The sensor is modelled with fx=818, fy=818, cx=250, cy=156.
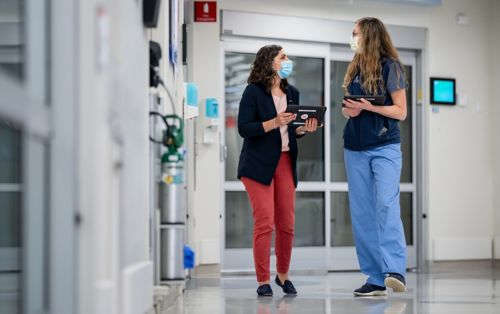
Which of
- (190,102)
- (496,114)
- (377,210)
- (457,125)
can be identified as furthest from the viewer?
(496,114)

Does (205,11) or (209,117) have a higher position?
(205,11)

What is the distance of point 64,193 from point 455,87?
579 centimetres

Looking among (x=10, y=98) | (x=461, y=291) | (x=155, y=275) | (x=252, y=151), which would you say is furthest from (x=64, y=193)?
(x=461, y=291)

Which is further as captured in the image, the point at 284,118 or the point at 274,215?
the point at 274,215

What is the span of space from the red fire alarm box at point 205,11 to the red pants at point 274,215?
2.01 m

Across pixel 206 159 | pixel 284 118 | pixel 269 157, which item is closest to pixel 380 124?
pixel 284 118

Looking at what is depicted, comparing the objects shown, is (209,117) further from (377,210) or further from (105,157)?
(105,157)

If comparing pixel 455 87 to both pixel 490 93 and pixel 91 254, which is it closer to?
pixel 490 93

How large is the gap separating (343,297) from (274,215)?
60 cm

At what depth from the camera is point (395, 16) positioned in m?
7.04

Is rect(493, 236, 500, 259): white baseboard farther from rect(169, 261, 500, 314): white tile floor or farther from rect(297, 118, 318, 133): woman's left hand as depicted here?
rect(297, 118, 318, 133): woman's left hand

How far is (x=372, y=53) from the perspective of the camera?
4430mm

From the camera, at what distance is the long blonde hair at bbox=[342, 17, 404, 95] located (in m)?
4.42

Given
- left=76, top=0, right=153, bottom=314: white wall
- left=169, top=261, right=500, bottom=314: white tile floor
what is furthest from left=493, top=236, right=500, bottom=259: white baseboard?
left=76, top=0, right=153, bottom=314: white wall
